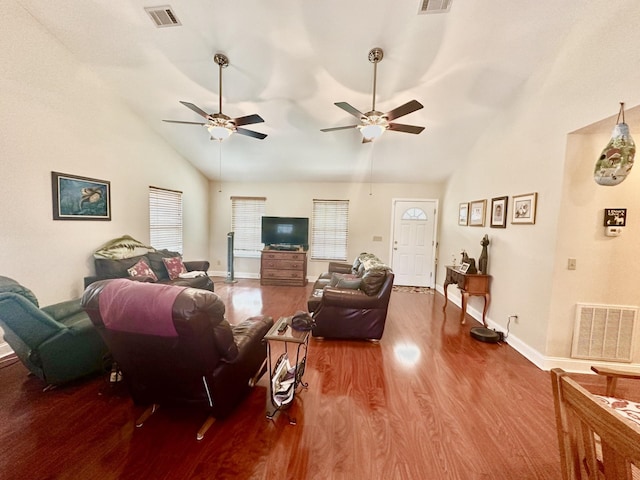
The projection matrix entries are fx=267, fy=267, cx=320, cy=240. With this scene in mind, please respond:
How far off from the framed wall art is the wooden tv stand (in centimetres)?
302

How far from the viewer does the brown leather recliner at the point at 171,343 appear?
1423 millimetres

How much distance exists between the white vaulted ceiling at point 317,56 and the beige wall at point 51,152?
0.95 feet

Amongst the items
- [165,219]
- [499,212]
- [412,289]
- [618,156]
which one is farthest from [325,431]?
[165,219]

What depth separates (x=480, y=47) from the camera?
283 cm

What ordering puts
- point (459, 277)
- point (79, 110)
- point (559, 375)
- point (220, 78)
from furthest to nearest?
point (459, 277)
point (79, 110)
point (220, 78)
point (559, 375)

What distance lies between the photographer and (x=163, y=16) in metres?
2.74

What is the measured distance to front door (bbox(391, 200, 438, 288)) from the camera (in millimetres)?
6250

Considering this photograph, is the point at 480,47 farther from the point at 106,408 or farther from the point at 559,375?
the point at 106,408

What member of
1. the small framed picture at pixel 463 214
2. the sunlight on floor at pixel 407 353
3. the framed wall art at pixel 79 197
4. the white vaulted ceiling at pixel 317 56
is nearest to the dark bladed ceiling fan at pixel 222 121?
the white vaulted ceiling at pixel 317 56

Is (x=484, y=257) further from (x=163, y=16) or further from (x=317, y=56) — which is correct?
(x=163, y=16)

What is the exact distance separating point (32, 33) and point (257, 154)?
3.13 metres

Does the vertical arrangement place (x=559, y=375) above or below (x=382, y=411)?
above

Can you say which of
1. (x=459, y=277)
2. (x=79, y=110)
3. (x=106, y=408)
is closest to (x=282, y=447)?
(x=106, y=408)

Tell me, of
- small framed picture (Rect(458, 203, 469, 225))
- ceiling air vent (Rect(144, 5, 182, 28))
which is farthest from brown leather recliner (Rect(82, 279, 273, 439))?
small framed picture (Rect(458, 203, 469, 225))
